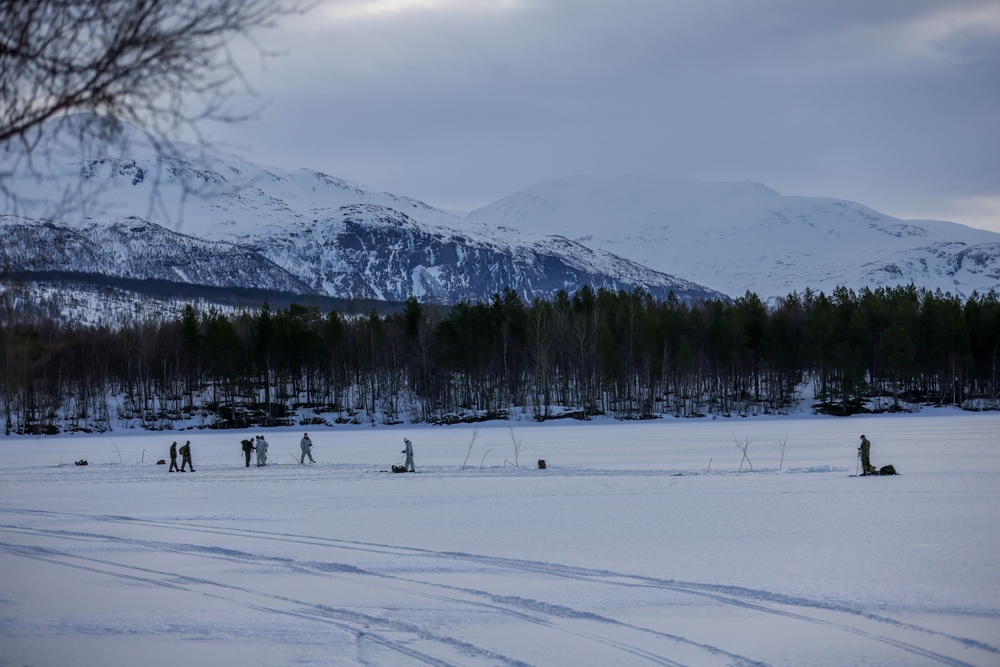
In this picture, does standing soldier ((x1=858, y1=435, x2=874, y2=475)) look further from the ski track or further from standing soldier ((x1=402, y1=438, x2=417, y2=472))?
the ski track

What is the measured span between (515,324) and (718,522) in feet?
262

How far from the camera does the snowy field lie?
1070 centimetres

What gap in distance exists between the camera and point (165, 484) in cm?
3272

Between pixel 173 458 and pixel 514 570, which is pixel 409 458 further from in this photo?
pixel 514 570

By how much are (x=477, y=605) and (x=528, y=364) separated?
87937mm

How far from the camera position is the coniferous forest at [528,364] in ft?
298

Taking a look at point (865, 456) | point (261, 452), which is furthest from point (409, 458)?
point (865, 456)

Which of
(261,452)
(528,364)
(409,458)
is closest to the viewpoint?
(409,458)

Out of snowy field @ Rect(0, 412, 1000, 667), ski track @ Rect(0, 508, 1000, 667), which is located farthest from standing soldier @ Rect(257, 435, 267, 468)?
ski track @ Rect(0, 508, 1000, 667)

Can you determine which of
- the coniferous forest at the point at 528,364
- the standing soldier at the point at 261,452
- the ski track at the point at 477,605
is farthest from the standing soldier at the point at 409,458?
the coniferous forest at the point at 528,364

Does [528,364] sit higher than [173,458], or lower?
higher

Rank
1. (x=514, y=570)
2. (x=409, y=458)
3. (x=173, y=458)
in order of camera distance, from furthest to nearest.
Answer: (x=173, y=458), (x=409, y=458), (x=514, y=570)

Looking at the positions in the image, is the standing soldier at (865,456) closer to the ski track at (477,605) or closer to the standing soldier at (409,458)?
the standing soldier at (409,458)

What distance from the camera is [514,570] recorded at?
1513 cm
